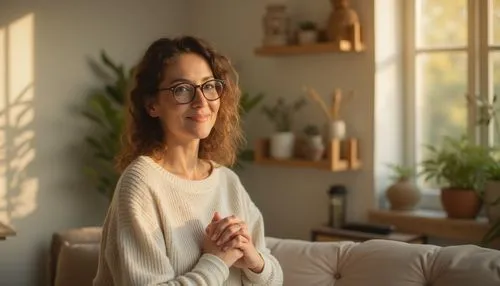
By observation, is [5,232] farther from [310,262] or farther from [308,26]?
[308,26]

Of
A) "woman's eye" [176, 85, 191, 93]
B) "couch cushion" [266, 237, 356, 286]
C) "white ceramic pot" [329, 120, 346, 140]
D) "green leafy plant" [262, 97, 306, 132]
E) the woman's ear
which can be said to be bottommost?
"couch cushion" [266, 237, 356, 286]

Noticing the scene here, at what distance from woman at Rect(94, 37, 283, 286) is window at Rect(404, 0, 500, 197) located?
1825 mm

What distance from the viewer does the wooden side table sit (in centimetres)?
318

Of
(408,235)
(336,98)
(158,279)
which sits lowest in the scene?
(408,235)

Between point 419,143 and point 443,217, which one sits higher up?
point 419,143

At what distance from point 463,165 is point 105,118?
1708 mm

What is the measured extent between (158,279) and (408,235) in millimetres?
1888

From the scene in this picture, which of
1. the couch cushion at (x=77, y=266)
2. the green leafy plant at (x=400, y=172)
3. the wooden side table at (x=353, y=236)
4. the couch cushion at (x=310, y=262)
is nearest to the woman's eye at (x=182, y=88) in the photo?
the couch cushion at (x=310, y=262)

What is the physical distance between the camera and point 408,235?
3246 millimetres

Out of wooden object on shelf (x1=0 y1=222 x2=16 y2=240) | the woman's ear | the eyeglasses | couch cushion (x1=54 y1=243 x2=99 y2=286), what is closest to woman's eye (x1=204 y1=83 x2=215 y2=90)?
the eyeglasses

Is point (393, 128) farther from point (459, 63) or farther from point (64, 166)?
point (64, 166)

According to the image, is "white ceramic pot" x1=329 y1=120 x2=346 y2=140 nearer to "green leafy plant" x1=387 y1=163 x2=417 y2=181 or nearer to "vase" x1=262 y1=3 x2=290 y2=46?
"green leafy plant" x1=387 y1=163 x2=417 y2=181

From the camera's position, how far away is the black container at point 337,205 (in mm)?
3463

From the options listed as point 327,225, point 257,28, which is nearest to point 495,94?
point 327,225
